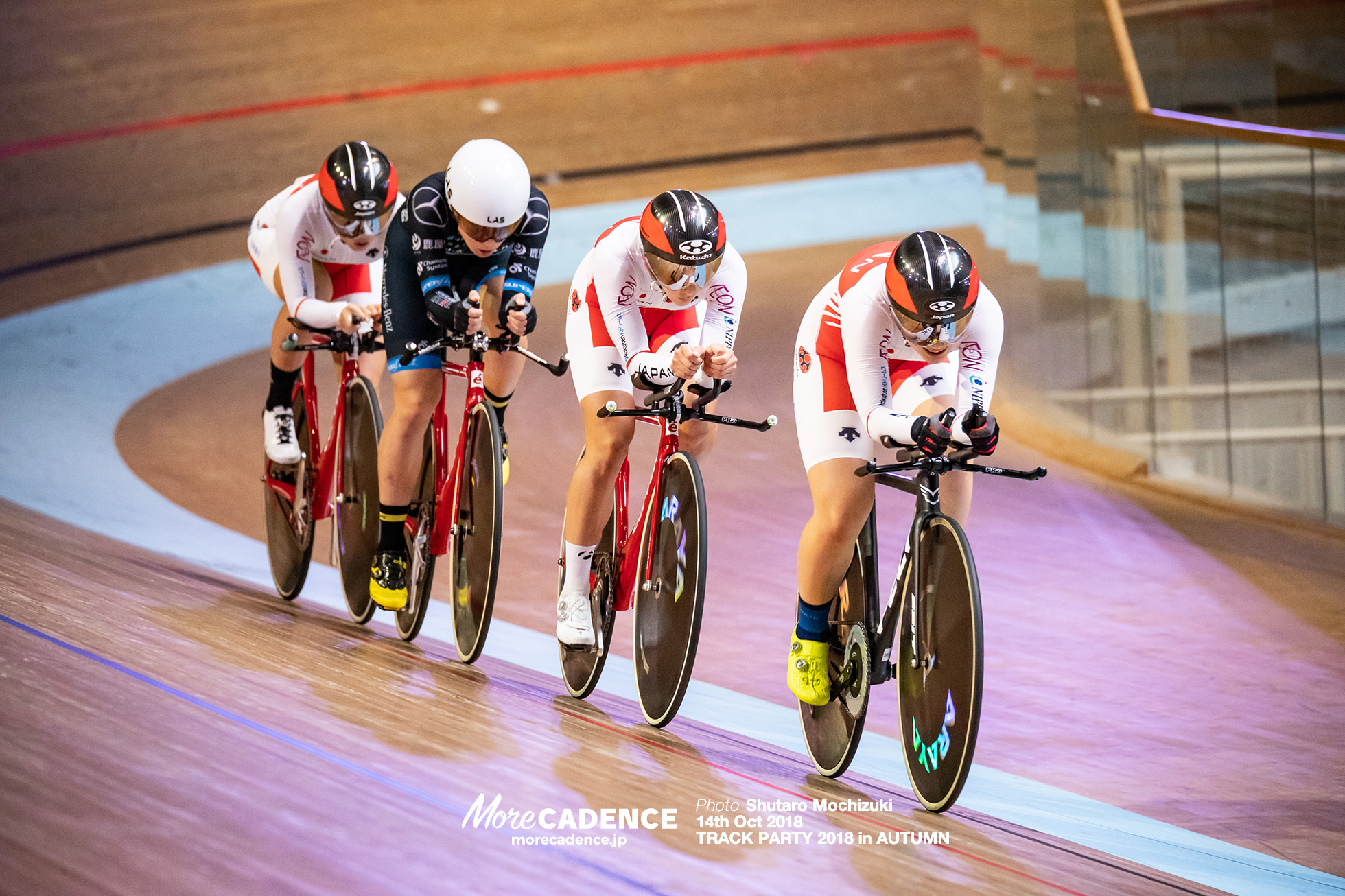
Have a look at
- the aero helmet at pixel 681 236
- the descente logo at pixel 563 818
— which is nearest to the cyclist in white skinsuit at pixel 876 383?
the aero helmet at pixel 681 236

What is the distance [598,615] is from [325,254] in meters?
1.53

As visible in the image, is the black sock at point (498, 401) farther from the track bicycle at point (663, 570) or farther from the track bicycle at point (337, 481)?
the track bicycle at point (663, 570)

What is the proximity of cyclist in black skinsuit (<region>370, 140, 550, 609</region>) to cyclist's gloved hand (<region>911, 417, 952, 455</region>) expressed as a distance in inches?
50.1

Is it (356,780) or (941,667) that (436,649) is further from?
(941,667)

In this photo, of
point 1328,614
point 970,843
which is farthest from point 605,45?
point 970,843

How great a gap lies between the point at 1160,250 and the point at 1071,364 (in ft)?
2.60

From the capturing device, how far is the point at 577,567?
3.60 meters

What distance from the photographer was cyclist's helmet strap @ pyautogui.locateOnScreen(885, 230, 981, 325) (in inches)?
110

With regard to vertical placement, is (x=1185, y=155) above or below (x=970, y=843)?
above

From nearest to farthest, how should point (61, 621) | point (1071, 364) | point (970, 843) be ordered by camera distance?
point (970, 843) < point (61, 621) < point (1071, 364)

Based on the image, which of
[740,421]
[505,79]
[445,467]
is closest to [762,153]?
[505,79]

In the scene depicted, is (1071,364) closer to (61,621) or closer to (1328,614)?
(1328,614)

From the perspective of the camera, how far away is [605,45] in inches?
445

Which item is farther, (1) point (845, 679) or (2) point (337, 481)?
(2) point (337, 481)
